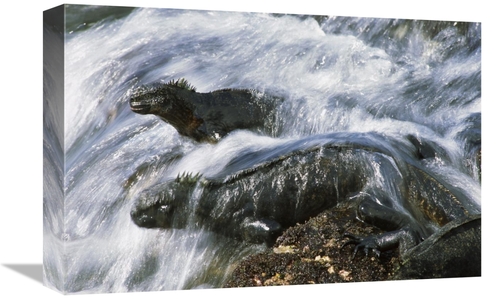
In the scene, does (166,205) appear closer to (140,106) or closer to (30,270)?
(140,106)

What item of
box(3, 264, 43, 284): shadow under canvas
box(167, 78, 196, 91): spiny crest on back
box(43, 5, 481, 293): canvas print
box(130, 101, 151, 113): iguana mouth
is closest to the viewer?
box(43, 5, 481, 293): canvas print

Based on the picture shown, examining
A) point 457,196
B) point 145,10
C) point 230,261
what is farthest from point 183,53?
point 457,196

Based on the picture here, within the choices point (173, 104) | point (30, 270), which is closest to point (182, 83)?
point (173, 104)

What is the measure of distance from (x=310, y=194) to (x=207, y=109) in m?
1.69

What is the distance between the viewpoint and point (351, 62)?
12.2m

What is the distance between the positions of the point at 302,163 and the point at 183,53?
6.71 feet

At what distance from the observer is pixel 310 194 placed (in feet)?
38.4

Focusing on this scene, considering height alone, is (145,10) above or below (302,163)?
above

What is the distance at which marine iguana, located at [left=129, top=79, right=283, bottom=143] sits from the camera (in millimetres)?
11348

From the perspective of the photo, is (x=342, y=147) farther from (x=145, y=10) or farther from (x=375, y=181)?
(x=145, y=10)

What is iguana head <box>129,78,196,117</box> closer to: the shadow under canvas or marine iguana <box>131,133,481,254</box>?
marine iguana <box>131,133,481,254</box>

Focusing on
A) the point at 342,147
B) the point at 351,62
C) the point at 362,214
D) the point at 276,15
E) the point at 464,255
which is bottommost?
the point at 464,255

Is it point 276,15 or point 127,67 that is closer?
point 127,67

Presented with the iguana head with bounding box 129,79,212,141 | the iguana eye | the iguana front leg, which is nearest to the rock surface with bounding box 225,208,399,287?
Result: the iguana front leg
